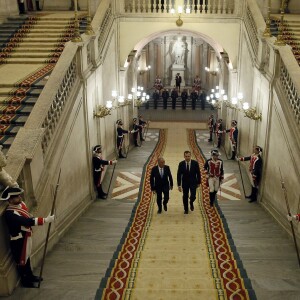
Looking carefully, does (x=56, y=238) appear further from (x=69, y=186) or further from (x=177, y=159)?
(x=177, y=159)

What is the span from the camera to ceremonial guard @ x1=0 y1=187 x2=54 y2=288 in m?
4.84

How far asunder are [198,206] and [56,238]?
3.91m

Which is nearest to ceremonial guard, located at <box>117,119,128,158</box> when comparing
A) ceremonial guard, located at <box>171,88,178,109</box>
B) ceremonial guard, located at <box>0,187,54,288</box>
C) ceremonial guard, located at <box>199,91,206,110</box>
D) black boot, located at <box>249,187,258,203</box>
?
black boot, located at <box>249,187,258,203</box>

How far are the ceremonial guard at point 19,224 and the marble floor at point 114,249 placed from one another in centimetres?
39

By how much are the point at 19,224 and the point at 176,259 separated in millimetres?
2360

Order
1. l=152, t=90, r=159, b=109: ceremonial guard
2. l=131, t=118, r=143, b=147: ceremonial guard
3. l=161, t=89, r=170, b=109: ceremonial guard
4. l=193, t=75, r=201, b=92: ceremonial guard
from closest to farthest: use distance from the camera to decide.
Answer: l=131, t=118, r=143, b=147: ceremonial guard → l=161, t=89, r=170, b=109: ceremonial guard → l=152, t=90, r=159, b=109: ceremonial guard → l=193, t=75, r=201, b=92: ceremonial guard

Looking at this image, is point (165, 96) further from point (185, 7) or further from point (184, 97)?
point (185, 7)

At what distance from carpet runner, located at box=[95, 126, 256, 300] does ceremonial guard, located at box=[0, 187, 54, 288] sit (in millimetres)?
984

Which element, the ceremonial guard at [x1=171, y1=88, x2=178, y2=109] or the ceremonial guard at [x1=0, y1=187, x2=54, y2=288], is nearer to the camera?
the ceremonial guard at [x1=0, y1=187, x2=54, y2=288]

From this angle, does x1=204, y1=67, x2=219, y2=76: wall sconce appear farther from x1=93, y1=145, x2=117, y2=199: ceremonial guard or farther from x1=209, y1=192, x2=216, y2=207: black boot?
x1=209, y1=192, x2=216, y2=207: black boot

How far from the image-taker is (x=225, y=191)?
11.2m

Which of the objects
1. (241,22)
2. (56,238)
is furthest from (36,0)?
(56,238)

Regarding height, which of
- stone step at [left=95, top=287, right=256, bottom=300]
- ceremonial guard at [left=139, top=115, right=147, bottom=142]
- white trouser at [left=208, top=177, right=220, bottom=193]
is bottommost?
ceremonial guard at [left=139, top=115, right=147, bottom=142]

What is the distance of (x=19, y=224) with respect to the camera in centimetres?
484
